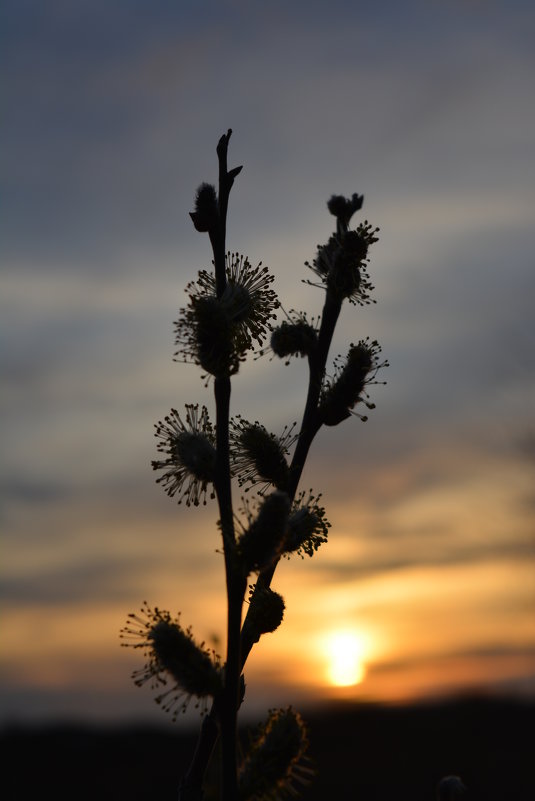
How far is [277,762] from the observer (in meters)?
2.36

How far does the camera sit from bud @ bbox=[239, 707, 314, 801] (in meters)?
2.32

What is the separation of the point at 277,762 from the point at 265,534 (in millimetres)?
562

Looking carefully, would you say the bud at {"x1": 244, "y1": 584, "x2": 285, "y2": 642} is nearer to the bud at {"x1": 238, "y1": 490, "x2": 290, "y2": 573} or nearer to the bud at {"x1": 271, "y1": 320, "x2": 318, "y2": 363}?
the bud at {"x1": 238, "y1": 490, "x2": 290, "y2": 573}

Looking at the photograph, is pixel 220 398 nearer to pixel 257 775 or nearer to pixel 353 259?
pixel 353 259

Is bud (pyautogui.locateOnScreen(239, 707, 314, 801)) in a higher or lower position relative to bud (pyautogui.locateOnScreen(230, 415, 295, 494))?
lower

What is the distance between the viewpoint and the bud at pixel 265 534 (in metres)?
2.30

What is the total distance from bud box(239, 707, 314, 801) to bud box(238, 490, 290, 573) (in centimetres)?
42

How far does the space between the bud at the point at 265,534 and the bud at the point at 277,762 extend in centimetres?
42

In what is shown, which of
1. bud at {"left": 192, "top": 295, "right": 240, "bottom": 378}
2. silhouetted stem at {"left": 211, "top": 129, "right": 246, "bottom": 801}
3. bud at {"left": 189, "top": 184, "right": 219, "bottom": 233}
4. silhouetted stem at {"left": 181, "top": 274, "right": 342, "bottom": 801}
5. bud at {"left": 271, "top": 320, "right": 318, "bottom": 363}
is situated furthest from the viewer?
bud at {"left": 271, "top": 320, "right": 318, "bottom": 363}

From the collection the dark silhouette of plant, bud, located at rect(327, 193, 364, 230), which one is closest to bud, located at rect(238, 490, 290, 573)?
the dark silhouette of plant

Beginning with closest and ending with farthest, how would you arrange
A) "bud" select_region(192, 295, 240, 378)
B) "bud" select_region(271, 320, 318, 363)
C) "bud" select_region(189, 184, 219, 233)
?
"bud" select_region(192, 295, 240, 378), "bud" select_region(189, 184, 219, 233), "bud" select_region(271, 320, 318, 363)

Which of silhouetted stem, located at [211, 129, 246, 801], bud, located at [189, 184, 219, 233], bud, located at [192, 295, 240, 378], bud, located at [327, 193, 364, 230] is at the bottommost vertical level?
silhouetted stem, located at [211, 129, 246, 801]

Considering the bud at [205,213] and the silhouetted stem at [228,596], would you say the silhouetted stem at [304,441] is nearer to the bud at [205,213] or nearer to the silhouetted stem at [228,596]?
the silhouetted stem at [228,596]

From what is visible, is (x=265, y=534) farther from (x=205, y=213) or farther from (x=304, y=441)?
(x=205, y=213)
